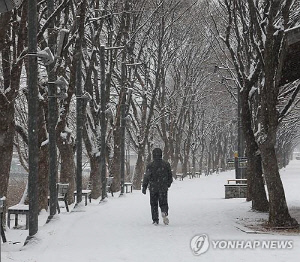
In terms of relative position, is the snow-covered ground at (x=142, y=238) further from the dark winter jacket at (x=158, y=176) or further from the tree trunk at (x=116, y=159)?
the tree trunk at (x=116, y=159)

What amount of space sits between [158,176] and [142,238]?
268 centimetres

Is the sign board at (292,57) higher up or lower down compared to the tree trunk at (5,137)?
higher up

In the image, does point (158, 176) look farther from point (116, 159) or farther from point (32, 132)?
point (116, 159)

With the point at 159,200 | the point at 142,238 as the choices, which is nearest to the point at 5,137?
the point at 159,200

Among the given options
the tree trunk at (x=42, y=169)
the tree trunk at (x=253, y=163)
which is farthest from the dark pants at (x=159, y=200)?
the tree trunk at (x=42, y=169)

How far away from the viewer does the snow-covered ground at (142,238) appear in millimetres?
8516

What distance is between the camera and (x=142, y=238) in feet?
34.4

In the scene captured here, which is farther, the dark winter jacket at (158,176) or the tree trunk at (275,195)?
the dark winter jacket at (158,176)

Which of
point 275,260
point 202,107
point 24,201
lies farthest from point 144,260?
point 202,107

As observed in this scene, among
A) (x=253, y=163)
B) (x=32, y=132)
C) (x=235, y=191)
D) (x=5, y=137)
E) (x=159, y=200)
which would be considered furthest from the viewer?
(x=235, y=191)

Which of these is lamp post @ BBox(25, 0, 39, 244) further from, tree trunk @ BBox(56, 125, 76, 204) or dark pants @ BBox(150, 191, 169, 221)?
tree trunk @ BBox(56, 125, 76, 204)

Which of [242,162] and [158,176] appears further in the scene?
[242,162]

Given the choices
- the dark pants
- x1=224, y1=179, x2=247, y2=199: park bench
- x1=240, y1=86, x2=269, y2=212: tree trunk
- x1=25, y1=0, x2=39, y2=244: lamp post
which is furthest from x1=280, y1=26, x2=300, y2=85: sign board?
x1=224, y1=179, x2=247, y2=199: park bench

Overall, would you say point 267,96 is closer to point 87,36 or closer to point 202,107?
point 87,36
